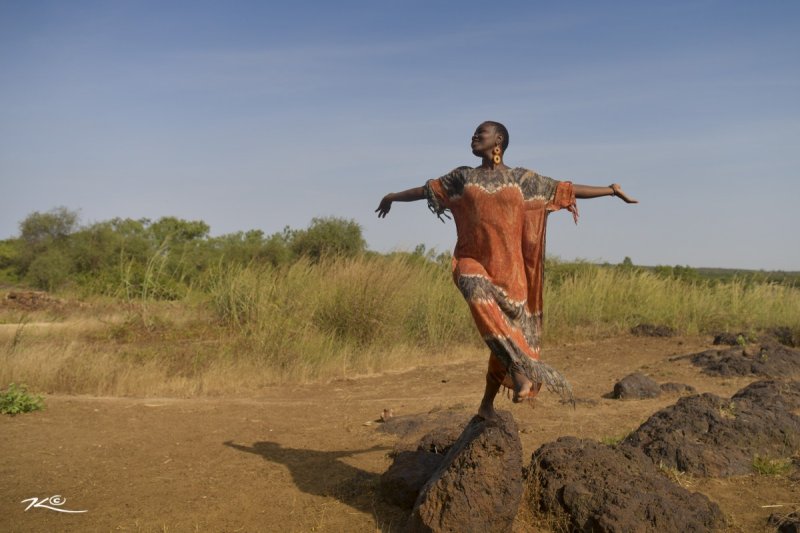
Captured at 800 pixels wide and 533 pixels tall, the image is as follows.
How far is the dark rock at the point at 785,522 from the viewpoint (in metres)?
4.18

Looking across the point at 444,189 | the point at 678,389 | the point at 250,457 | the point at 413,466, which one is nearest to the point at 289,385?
the point at 250,457

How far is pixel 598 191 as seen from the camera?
14.3ft

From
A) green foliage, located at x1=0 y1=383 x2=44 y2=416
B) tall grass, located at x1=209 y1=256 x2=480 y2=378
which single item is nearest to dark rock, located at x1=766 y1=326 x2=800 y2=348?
tall grass, located at x1=209 y1=256 x2=480 y2=378

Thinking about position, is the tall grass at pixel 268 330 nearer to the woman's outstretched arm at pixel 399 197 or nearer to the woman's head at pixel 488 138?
the woman's outstretched arm at pixel 399 197

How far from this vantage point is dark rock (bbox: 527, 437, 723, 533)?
4047 millimetres

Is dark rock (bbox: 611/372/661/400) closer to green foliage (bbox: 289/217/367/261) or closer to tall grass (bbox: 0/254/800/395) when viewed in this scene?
tall grass (bbox: 0/254/800/395)

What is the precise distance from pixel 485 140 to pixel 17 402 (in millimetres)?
5156

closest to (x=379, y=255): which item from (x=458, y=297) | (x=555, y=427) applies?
(x=458, y=297)

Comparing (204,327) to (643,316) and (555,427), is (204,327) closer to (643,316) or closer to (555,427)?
(555,427)

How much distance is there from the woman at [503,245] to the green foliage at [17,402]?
467 centimetres

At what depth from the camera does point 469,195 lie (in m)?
4.32

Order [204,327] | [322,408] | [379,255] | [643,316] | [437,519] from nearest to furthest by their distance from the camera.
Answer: [437,519], [322,408], [204,327], [379,255], [643,316]

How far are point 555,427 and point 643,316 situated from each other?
32.5ft

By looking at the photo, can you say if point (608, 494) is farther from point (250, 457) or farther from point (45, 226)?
point (45, 226)
